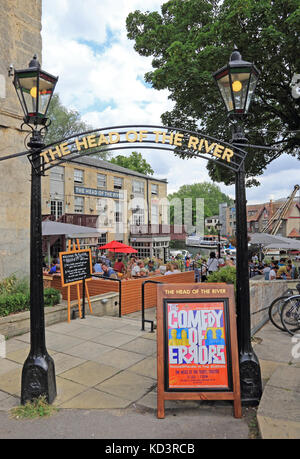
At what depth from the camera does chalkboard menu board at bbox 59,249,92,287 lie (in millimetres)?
7582

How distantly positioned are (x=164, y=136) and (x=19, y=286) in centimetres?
578

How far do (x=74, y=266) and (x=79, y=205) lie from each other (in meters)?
19.9

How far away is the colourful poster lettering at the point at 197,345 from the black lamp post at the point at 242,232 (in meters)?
0.31

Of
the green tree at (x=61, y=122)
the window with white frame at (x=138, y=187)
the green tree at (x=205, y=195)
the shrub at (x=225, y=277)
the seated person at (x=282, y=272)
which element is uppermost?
the green tree at (x=61, y=122)

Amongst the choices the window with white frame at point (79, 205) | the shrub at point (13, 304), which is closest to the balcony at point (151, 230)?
the window with white frame at point (79, 205)

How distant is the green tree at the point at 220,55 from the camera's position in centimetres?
996

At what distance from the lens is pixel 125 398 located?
12.8 feet

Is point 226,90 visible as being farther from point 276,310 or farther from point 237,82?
point 276,310

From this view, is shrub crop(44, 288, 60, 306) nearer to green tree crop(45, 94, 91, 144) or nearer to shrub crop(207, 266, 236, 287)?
shrub crop(207, 266, 236, 287)

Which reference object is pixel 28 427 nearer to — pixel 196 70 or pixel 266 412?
pixel 266 412

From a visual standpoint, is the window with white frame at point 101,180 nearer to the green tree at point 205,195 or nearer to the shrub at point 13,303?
the shrub at point 13,303
